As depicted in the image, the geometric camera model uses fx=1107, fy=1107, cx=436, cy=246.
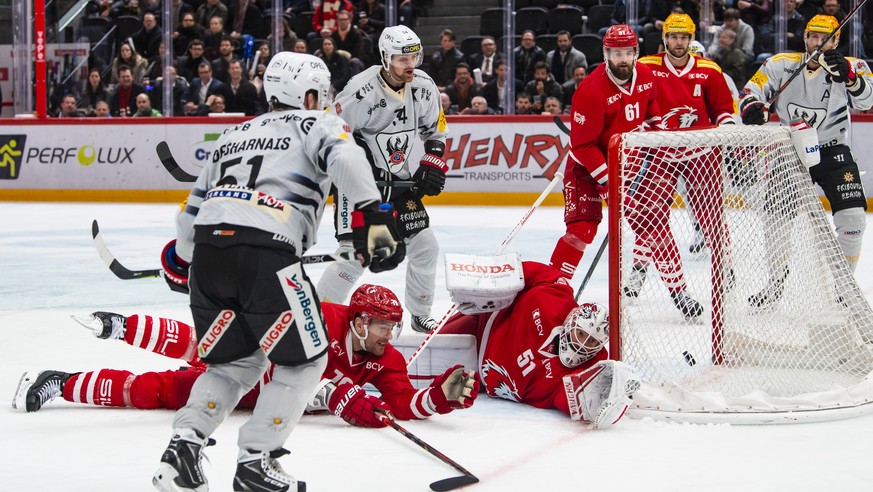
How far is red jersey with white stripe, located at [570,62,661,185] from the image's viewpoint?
4887mm

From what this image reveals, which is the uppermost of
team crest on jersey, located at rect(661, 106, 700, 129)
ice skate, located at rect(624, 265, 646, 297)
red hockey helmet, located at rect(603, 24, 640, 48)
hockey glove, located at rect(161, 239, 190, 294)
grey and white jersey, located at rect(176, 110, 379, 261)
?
red hockey helmet, located at rect(603, 24, 640, 48)

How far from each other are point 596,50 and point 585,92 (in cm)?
640

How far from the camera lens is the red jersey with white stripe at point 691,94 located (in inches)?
210

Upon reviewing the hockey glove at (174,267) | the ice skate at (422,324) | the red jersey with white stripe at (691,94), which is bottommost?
the ice skate at (422,324)

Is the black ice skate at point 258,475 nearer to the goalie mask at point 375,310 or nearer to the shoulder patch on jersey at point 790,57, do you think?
the goalie mask at point 375,310

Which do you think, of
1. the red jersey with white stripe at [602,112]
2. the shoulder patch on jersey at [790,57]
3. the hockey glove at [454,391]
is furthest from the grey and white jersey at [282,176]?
the shoulder patch on jersey at [790,57]

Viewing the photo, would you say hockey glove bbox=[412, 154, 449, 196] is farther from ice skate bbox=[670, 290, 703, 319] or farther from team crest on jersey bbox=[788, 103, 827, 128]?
team crest on jersey bbox=[788, 103, 827, 128]

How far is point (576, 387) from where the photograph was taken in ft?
11.2

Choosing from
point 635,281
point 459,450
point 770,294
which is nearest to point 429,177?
point 635,281

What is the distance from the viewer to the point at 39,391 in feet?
11.5

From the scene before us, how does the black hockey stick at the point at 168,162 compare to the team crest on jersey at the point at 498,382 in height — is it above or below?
above

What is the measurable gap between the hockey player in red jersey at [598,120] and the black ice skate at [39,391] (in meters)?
2.29

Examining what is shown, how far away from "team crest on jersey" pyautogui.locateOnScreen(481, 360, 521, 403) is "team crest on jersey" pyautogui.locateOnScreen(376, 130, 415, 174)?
123 cm

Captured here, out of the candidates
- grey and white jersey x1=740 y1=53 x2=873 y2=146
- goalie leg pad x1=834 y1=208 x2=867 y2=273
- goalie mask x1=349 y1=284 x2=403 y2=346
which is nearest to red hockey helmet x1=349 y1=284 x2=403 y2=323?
goalie mask x1=349 y1=284 x2=403 y2=346
